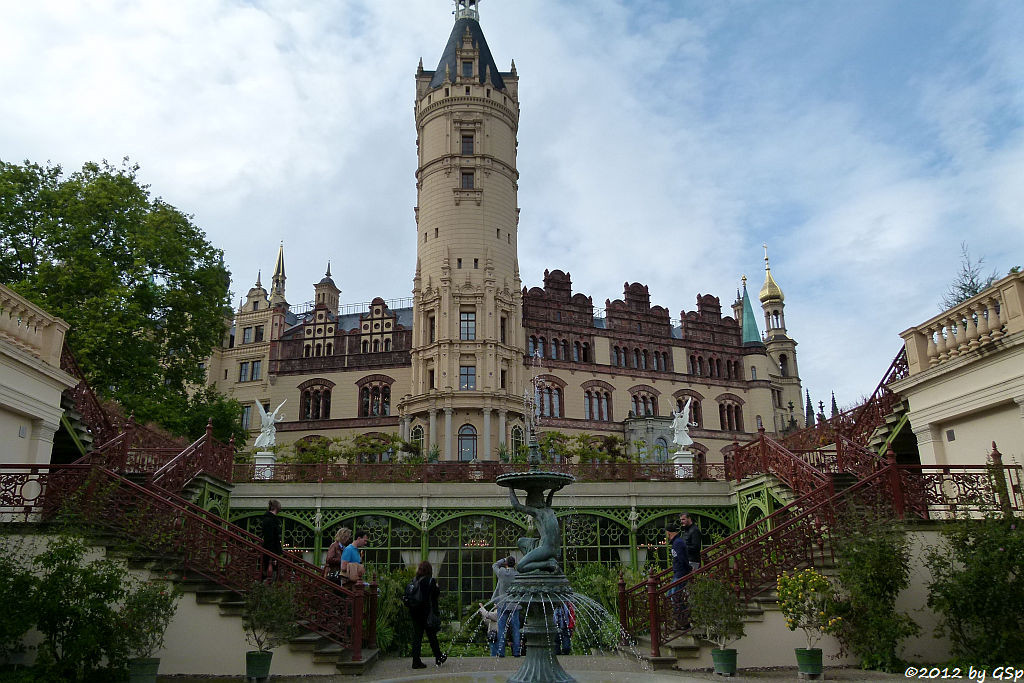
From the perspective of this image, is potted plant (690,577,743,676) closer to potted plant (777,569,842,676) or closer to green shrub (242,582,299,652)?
potted plant (777,569,842,676)

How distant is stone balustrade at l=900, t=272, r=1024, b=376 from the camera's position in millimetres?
11914

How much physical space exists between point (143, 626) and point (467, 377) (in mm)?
32521

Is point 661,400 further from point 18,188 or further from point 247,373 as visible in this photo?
point 18,188

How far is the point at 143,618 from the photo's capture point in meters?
9.77

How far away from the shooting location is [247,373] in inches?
2092

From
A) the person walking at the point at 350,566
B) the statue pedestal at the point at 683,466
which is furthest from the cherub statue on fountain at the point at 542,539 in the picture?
the statue pedestal at the point at 683,466

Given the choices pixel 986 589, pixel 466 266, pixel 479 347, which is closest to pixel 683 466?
pixel 986 589

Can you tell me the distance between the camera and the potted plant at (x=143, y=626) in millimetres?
9672

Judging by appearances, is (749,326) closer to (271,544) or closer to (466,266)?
(466,266)

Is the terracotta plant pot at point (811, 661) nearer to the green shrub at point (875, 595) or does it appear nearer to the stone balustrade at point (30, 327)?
the green shrub at point (875, 595)

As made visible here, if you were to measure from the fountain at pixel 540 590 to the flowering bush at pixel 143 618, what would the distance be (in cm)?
456

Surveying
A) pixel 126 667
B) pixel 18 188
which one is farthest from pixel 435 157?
pixel 126 667

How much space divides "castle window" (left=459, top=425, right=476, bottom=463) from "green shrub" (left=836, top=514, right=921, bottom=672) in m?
30.3

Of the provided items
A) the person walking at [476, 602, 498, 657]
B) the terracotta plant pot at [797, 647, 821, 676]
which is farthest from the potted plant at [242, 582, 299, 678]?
the terracotta plant pot at [797, 647, 821, 676]
